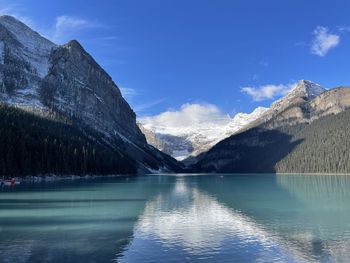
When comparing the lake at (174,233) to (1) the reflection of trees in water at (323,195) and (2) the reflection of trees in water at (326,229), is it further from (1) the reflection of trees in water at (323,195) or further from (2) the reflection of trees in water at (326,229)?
(1) the reflection of trees in water at (323,195)

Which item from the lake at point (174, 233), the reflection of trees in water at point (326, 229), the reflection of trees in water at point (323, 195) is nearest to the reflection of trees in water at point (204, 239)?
the lake at point (174, 233)

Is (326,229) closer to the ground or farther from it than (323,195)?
A: closer to the ground

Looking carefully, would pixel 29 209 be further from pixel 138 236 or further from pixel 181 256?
pixel 181 256

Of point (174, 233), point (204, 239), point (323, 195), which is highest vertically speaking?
point (323, 195)

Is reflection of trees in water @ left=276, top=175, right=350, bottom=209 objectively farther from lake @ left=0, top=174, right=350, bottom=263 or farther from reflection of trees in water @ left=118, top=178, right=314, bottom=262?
reflection of trees in water @ left=118, top=178, right=314, bottom=262

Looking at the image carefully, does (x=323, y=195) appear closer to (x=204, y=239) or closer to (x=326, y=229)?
(x=326, y=229)

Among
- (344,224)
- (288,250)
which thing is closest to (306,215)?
(344,224)

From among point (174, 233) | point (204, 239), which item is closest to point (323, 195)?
point (174, 233)

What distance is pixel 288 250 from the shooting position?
38.3 metres

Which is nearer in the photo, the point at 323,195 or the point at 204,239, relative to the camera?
the point at 204,239

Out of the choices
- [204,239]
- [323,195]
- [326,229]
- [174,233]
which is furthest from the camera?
[323,195]

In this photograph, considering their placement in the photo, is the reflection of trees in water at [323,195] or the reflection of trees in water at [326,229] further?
the reflection of trees in water at [323,195]

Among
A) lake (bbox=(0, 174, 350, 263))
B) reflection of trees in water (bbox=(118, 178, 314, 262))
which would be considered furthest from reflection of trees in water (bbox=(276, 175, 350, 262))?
reflection of trees in water (bbox=(118, 178, 314, 262))

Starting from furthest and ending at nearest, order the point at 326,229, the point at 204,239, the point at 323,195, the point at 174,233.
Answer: the point at 323,195 → the point at 326,229 → the point at 174,233 → the point at 204,239
